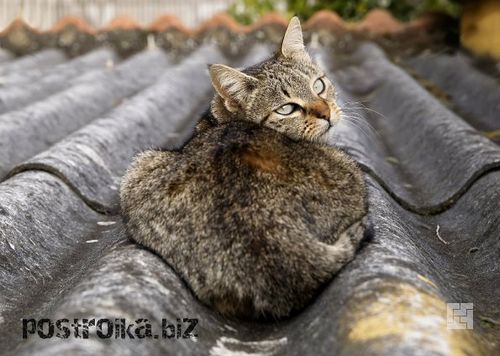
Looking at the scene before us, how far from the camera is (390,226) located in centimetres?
251

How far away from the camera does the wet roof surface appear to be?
5.86 feet

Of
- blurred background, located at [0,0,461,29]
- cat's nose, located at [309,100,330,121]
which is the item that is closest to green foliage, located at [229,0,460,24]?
blurred background, located at [0,0,461,29]

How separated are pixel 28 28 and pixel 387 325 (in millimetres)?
6528

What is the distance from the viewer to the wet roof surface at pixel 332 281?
179 centimetres

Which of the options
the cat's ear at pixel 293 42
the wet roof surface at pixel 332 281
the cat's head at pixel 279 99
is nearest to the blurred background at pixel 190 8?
the wet roof surface at pixel 332 281

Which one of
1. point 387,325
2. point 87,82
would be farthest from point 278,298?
point 87,82

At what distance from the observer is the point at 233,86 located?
3.29 metres

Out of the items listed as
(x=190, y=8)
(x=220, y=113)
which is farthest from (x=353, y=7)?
(x=220, y=113)

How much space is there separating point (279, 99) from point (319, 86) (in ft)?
0.89

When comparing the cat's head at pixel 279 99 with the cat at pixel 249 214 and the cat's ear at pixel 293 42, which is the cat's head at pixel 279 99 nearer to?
the cat's ear at pixel 293 42

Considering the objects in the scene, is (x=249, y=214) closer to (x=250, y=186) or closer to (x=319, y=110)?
(x=250, y=186)

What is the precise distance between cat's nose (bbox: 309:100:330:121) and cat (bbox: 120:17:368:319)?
36cm

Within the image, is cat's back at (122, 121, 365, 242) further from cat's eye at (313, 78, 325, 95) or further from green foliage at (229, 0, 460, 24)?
green foliage at (229, 0, 460, 24)

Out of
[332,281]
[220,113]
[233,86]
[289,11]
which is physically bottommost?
[332,281]
